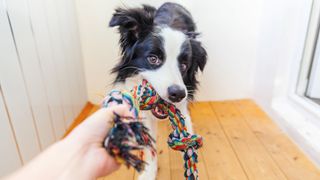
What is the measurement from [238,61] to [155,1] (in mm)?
677

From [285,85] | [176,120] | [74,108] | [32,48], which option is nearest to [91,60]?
[74,108]

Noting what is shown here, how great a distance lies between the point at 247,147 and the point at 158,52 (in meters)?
0.70

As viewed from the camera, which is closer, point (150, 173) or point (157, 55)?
point (157, 55)

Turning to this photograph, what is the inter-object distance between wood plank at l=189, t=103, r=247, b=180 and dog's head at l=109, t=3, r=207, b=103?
0.38 m

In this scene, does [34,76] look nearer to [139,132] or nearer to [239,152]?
[139,132]

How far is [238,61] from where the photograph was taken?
5.75 ft

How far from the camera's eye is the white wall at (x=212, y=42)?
1600mm

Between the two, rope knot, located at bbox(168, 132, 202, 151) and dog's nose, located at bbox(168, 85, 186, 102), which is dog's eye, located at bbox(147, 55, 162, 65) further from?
rope knot, located at bbox(168, 132, 202, 151)

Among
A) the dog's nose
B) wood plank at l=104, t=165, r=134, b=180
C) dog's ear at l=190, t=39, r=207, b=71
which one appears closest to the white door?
dog's ear at l=190, t=39, r=207, b=71

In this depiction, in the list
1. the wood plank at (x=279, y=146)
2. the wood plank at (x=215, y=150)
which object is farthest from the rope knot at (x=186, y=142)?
the wood plank at (x=279, y=146)

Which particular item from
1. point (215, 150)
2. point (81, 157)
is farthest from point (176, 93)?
point (215, 150)

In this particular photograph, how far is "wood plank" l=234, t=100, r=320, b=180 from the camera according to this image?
1078 mm

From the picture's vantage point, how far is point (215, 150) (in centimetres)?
126

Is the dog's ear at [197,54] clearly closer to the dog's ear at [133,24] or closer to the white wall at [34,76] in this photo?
the dog's ear at [133,24]
